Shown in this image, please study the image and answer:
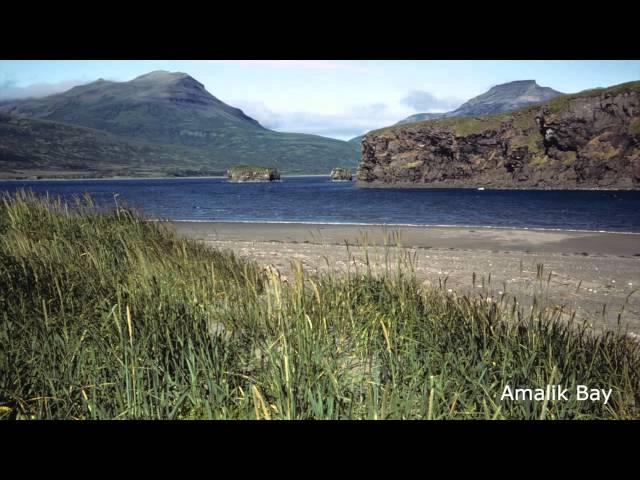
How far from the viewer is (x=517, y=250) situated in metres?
21.6

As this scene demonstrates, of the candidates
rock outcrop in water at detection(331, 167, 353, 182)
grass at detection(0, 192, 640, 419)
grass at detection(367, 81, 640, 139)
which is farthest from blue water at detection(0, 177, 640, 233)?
rock outcrop in water at detection(331, 167, 353, 182)

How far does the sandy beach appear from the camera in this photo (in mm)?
10297

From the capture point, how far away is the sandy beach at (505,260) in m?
10.3

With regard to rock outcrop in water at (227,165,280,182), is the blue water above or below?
below

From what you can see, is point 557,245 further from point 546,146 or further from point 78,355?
point 546,146

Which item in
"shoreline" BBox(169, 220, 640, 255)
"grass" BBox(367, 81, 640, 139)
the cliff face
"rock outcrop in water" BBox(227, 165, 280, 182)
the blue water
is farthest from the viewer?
"rock outcrop in water" BBox(227, 165, 280, 182)

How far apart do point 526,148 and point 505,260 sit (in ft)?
370

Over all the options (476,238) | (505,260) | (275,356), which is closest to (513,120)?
(476,238)

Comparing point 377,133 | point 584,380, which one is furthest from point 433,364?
point 377,133

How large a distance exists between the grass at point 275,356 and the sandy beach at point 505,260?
1.96ft

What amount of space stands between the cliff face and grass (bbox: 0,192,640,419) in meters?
105

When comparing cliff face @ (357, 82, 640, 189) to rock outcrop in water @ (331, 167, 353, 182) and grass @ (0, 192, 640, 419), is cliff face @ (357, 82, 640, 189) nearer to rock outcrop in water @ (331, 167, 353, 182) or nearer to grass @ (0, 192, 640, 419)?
rock outcrop in water @ (331, 167, 353, 182)

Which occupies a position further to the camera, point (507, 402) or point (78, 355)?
point (78, 355)
